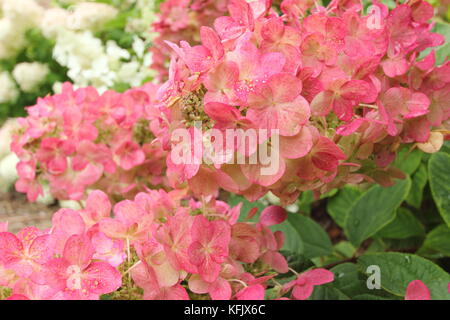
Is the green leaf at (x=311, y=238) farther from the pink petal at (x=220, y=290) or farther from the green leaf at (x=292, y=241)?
the pink petal at (x=220, y=290)

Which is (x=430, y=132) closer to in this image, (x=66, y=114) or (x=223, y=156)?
(x=223, y=156)

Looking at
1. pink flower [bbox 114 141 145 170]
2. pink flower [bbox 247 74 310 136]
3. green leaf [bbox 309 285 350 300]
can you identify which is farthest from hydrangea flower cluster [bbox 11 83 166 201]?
pink flower [bbox 247 74 310 136]

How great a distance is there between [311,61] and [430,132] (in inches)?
6.5

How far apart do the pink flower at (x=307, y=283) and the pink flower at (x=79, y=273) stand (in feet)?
0.65

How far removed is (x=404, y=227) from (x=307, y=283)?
512 mm

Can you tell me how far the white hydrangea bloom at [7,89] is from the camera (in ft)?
6.33

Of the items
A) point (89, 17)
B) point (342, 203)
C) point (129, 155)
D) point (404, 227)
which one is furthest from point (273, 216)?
point (89, 17)

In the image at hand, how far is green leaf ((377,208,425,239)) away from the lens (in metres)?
1.02

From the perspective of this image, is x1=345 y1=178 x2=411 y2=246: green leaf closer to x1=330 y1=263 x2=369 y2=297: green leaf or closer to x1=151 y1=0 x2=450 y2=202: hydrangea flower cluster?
x1=330 y1=263 x2=369 y2=297: green leaf

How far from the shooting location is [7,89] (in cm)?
194

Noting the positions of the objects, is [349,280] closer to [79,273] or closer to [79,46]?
[79,273]

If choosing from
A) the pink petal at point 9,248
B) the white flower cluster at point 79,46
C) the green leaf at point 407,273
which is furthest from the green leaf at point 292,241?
the white flower cluster at point 79,46

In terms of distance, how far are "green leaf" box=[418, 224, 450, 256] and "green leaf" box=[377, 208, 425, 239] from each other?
0.27 feet

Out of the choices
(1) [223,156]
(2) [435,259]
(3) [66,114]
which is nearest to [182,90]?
(1) [223,156]
